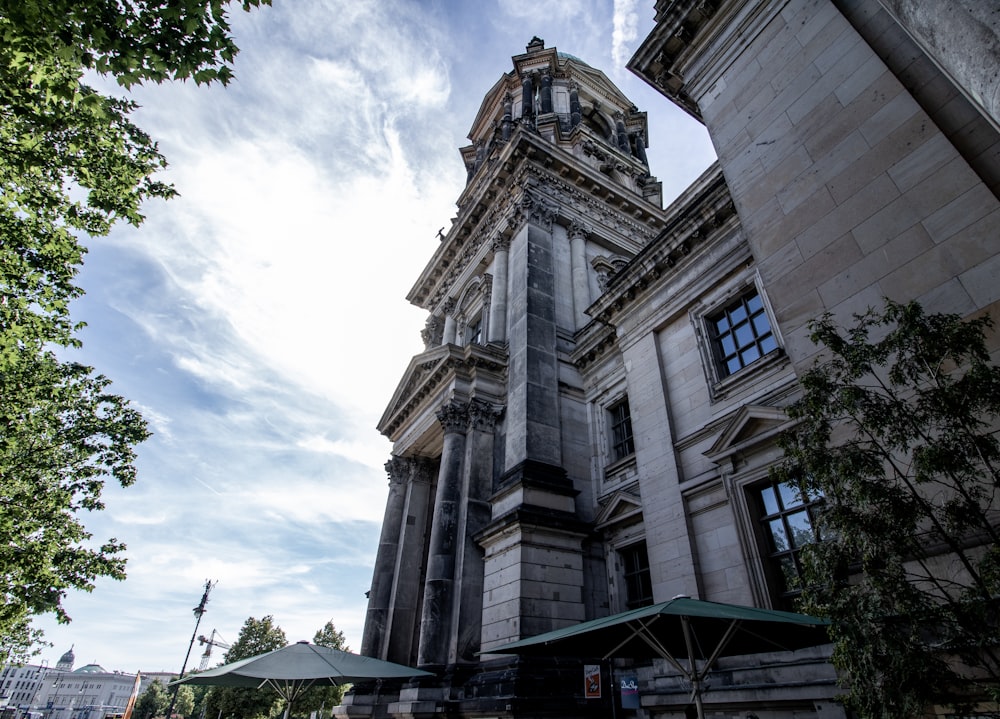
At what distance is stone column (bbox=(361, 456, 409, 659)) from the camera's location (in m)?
19.2

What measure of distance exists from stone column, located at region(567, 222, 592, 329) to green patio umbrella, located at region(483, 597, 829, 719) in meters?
12.9

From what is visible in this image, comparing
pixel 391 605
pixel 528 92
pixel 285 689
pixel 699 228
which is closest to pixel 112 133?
pixel 285 689

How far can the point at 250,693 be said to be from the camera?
40281 millimetres

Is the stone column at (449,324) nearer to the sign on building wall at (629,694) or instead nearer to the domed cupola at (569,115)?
the domed cupola at (569,115)

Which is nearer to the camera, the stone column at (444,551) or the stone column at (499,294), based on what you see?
the stone column at (444,551)

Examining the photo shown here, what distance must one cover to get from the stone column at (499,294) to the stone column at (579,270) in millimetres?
2954

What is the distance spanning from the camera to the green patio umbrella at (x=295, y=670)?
9444 millimetres

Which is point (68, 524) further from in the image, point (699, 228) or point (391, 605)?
point (699, 228)

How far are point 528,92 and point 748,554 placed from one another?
100 feet

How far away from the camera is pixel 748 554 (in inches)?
388

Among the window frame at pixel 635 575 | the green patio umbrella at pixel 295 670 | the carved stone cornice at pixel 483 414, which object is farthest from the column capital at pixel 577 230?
the green patio umbrella at pixel 295 670

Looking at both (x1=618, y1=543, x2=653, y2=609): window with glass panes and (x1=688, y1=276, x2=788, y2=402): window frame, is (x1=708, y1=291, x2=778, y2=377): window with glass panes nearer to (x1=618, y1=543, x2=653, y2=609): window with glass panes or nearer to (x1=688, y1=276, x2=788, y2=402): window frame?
(x1=688, y1=276, x2=788, y2=402): window frame

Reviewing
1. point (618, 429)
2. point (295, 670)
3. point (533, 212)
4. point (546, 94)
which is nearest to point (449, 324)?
point (533, 212)

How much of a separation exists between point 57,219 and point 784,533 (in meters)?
17.1
